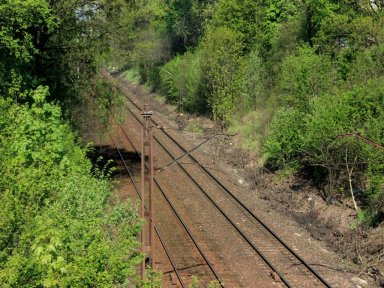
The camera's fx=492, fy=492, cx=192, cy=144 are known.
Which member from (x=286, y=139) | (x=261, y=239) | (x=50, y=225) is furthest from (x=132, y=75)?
(x=50, y=225)

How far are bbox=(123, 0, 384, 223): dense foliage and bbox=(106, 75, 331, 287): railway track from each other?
3568 mm

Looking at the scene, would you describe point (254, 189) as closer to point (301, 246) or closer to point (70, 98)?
point (301, 246)

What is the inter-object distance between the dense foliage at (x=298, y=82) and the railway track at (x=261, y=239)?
3568mm

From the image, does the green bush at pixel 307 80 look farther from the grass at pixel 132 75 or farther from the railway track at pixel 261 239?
the grass at pixel 132 75

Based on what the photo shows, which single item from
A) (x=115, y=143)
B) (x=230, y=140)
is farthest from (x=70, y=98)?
(x=230, y=140)

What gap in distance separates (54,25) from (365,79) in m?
15.1

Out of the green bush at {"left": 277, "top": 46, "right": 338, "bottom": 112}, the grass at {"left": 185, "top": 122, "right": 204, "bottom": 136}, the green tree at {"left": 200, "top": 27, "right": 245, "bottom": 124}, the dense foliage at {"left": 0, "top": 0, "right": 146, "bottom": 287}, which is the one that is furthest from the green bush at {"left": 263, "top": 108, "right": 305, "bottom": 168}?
the grass at {"left": 185, "top": 122, "right": 204, "bottom": 136}

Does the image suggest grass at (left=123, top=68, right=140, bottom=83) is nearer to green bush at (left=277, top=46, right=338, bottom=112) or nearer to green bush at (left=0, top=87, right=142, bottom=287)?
green bush at (left=277, top=46, right=338, bottom=112)

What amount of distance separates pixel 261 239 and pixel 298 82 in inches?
434

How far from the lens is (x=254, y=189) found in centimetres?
2527

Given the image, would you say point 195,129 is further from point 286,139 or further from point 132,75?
point 132,75

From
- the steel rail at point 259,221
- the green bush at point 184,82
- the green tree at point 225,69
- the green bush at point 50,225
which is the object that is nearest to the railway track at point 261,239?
the steel rail at point 259,221

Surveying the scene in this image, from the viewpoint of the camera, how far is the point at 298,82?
27.2m

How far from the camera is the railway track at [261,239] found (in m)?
16.2
